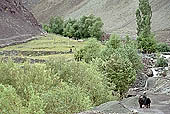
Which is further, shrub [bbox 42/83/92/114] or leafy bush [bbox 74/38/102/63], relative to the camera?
leafy bush [bbox 74/38/102/63]

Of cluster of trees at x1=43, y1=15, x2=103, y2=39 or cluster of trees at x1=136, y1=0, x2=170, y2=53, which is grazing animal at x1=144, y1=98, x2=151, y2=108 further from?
cluster of trees at x1=43, y1=15, x2=103, y2=39

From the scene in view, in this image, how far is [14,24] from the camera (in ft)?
449

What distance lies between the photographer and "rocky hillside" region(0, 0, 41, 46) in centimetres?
12756

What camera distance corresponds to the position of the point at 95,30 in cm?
16650

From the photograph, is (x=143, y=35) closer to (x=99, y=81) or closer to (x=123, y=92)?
(x=123, y=92)

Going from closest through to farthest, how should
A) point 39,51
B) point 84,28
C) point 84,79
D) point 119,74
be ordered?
point 84,79
point 119,74
point 39,51
point 84,28

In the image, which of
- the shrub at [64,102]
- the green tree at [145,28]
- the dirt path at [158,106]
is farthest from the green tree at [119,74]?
the green tree at [145,28]

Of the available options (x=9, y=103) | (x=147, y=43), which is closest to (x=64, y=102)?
(x=9, y=103)

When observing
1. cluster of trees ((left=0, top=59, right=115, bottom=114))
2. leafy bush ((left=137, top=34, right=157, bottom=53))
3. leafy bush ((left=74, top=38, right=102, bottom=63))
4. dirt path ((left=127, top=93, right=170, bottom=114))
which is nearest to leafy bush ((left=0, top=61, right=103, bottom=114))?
cluster of trees ((left=0, top=59, right=115, bottom=114))

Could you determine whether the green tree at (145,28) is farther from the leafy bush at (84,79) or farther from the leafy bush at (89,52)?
the leafy bush at (84,79)

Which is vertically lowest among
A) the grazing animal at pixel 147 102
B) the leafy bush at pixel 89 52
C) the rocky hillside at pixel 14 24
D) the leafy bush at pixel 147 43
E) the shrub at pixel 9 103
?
the shrub at pixel 9 103

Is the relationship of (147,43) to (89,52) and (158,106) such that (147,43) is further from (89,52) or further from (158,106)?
(158,106)

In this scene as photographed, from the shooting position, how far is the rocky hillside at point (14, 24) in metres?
128

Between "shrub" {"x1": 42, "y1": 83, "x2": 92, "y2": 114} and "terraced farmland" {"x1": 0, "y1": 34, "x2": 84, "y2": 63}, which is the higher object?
"terraced farmland" {"x1": 0, "y1": 34, "x2": 84, "y2": 63}
